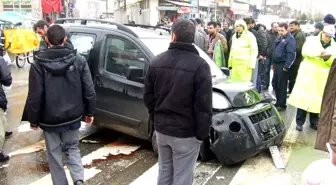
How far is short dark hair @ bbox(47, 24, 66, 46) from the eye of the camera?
375 cm

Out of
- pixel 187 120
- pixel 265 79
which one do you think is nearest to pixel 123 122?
pixel 187 120

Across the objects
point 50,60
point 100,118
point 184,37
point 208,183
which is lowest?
point 208,183

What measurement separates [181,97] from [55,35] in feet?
4.82

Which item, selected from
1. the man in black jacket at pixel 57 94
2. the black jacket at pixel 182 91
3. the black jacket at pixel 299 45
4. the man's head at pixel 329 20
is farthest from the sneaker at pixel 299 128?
the man in black jacket at pixel 57 94

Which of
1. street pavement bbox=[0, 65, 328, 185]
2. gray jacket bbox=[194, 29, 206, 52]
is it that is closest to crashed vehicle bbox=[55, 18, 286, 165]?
street pavement bbox=[0, 65, 328, 185]

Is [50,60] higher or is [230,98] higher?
[50,60]

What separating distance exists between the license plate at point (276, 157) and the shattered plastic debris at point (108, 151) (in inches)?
78.6

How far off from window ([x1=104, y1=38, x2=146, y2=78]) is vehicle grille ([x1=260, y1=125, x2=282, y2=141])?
1.83m

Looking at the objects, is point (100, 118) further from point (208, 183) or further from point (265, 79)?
point (265, 79)

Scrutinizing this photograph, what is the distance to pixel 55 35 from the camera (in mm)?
3746

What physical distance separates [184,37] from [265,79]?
8.02 meters

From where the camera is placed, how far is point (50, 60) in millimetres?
3727

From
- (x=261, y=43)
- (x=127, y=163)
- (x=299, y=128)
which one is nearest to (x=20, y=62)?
(x=261, y=43)

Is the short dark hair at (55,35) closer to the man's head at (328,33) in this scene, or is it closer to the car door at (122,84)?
the car door at (122,84)
